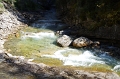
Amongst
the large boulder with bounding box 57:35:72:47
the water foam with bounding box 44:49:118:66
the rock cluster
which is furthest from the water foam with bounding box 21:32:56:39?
the water foam with bounding box 44:49:118:66

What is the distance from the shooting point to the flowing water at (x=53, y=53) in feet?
43.7

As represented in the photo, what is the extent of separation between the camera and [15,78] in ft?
37.4

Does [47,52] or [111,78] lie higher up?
[47,52]

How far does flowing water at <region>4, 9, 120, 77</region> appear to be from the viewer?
13.3 meters

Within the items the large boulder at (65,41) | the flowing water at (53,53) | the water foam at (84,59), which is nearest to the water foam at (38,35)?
the flowing water at (53,53)

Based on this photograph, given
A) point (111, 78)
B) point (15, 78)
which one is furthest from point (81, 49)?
point (15, 78)

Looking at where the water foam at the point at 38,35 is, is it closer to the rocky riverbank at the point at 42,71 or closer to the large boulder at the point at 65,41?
the large boulder at the point at 65,41

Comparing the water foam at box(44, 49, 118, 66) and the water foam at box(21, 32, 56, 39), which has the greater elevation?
the water foam at box(21, 32, 56, 39)

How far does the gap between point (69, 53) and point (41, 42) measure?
10.6ft

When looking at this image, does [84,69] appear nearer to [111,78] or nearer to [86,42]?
[111,78]

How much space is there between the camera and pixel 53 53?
15.0m

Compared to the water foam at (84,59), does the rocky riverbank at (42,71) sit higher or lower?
lower

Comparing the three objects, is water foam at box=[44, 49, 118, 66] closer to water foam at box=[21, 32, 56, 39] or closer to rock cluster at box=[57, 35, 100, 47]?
rock cluster at box=[57, 35, 100, 47]

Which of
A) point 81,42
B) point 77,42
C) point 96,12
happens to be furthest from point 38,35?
point 96,12
